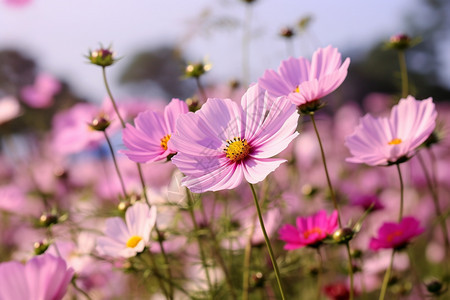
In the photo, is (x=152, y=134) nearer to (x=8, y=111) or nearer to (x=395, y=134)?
(x=395, y=134)

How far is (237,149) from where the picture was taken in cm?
49

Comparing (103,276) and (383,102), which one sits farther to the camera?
(383,102)

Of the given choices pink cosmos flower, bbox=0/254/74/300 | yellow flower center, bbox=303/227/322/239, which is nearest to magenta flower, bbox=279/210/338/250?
yellow flower center, bbox=303/227/322/239

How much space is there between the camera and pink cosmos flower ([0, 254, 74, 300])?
1.31 feet

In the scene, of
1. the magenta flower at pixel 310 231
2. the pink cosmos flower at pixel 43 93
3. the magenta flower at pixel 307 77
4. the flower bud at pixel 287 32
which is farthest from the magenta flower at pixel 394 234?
the pink cosmos flower at pixel 43 93

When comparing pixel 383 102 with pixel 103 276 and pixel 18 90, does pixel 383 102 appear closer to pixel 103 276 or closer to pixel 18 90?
pixel 103 276

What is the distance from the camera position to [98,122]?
24.0 inches

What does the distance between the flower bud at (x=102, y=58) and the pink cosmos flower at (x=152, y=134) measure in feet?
0.29

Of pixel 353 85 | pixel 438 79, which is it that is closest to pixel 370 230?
pixel 353 85

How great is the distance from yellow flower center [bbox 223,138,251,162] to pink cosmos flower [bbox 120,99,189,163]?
0.05 metres

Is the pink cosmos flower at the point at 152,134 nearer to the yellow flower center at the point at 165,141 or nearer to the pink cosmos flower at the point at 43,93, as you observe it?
the yellow flower center at the point at 165,141

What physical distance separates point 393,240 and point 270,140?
7.9 inches

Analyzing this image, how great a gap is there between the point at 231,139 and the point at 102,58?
7.5 inches

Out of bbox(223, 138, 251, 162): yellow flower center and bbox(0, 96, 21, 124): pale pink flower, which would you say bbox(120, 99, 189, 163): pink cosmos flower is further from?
bbox(0, 96, 21, 124): pale pink flower
